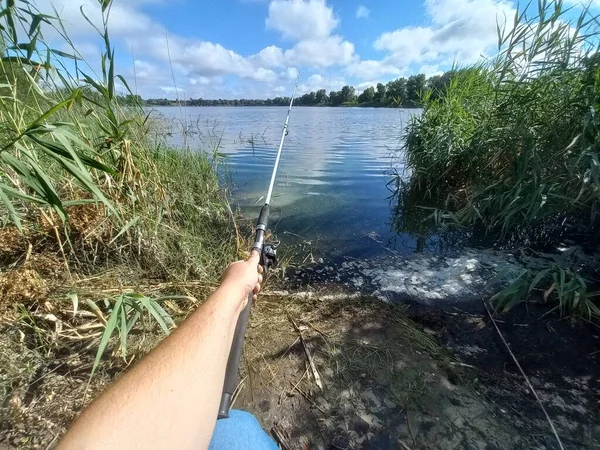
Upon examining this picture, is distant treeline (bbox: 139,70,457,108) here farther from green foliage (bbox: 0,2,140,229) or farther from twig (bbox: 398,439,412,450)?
twig (bbox: 398,439,412,450)

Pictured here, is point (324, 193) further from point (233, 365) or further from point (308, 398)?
point (233, 365)

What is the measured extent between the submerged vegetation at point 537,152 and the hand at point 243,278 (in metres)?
2.35

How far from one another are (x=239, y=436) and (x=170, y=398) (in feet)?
1.57

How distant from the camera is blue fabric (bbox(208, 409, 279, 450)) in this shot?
1.10 metres

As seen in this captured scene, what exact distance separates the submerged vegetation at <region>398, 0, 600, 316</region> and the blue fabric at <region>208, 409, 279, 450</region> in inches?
95.1

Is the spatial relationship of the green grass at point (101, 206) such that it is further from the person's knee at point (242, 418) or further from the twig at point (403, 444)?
the twig at point (403, 444)

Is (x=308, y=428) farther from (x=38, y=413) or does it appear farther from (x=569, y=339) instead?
(x=569, y=339)

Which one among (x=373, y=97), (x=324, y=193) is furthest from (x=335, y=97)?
(x=324, y=193)

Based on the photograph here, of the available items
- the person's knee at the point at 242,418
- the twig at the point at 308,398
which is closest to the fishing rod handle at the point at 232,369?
the person's knee at the point at 242,418

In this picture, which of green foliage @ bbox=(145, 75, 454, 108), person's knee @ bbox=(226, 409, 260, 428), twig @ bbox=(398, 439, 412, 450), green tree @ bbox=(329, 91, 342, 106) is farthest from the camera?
green tree @ bbox=(329, 91, 342, 106)

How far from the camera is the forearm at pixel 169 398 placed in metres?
0.72

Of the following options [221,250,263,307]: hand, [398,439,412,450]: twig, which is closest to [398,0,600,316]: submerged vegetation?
[398,439,412,450]: twig

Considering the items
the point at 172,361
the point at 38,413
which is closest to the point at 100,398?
the point at 172,361

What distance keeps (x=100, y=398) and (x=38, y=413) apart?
120 cm
